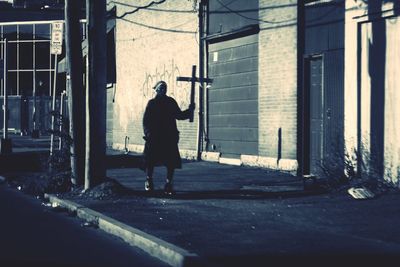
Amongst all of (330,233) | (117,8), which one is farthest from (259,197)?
(117,8)

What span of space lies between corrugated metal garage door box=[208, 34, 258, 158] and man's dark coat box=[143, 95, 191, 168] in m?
5.61

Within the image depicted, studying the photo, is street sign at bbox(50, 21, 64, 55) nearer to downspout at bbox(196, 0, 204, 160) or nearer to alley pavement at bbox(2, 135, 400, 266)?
downspout at bbox(196, 0, 204, 160)

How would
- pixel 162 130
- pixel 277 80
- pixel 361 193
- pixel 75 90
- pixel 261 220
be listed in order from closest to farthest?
pixel 261 220 → pixel 361 193 → pixel 162 130 → pixel 75 90 → pixel 277 80

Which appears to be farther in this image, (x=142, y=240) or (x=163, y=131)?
(x=163, y=131)

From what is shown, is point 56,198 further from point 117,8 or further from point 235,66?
point 117,8

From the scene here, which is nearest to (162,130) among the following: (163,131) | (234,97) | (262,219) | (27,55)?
(163,131)

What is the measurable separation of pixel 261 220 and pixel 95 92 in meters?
4.31

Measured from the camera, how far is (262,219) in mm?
10664

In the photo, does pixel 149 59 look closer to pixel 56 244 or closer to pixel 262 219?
pixel 262 219

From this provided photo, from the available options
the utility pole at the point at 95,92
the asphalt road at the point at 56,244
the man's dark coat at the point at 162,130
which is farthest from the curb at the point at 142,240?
the man's dark coat at the point at 162,130

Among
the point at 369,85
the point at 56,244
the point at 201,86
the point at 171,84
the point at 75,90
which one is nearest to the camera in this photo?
the point at 56,244

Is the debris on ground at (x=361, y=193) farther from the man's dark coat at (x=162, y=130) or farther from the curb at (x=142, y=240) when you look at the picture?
the curb at (x=142, y=240)

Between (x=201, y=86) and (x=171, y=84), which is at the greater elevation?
(x=171, y=84)

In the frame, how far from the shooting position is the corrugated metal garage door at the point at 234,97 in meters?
19.1
